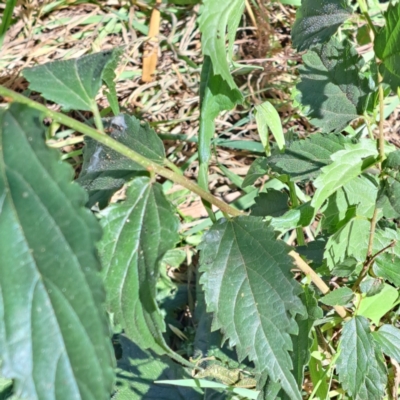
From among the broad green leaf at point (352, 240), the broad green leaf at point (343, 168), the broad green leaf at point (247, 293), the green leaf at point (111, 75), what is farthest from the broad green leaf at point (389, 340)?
the green leaf at point (111, 75)

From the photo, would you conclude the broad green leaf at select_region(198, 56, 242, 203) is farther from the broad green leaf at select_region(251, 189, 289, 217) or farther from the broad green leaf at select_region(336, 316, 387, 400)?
the broad green leaf at select_region(336, 316, 387, 400)

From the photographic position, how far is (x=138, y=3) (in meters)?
2.19

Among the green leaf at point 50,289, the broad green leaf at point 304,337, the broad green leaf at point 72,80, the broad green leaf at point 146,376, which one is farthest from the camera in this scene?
the broad green leaf at point 146,376

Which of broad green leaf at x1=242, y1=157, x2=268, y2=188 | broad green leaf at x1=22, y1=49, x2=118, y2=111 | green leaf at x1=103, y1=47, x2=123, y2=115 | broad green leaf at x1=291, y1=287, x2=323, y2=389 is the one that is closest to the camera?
broad green leaf at x1=22, y1=49, x2=118, y2=111

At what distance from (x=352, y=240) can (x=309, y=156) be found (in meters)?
0.22

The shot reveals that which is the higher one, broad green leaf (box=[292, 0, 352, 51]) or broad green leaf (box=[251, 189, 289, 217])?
broad green leaf (box=[292, 0, 352, 51])

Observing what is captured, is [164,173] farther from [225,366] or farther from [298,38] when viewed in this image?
[225,366]

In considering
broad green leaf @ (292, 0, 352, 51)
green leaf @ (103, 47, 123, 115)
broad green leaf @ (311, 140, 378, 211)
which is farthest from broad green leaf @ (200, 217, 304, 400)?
broad green leaf @ (292, 0, 352, 51)

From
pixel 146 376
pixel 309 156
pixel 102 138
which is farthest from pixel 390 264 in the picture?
pixel 146 376

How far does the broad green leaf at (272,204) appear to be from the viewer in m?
1.30

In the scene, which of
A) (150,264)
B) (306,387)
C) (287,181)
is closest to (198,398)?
(306,387)

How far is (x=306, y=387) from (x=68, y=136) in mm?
1280

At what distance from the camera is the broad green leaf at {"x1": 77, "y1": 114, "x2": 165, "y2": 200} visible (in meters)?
0.96

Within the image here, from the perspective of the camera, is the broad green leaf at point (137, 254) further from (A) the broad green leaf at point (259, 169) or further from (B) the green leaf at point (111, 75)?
(A) the broad green leaf at point (259, 169)
